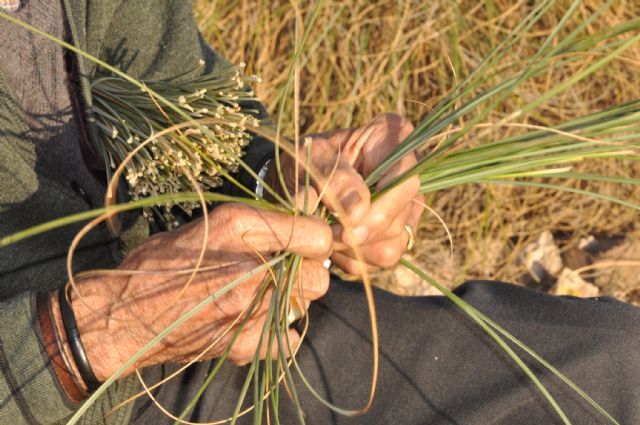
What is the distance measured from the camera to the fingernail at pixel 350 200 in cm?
89

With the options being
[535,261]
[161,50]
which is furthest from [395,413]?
[535,261]

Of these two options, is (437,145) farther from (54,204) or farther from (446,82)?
(446,82)

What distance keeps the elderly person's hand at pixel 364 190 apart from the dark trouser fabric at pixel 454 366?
9 centimetres

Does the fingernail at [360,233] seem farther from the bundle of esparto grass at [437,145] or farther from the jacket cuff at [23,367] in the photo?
the jacket cuff at [23,367]

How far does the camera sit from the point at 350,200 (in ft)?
2.95

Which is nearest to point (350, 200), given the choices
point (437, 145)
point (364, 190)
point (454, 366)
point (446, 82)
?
point (364, 190)

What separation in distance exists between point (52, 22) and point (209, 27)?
3.87ft

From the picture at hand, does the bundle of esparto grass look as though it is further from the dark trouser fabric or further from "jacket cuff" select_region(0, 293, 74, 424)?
"jacket cuff" select_region(0, 293, 74, 424)

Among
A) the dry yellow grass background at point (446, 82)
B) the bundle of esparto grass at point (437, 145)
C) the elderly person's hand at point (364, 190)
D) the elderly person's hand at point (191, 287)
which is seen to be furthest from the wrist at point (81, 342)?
the dry yellow grass background at point (446, 82)

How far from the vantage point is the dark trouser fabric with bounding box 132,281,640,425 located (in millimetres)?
971

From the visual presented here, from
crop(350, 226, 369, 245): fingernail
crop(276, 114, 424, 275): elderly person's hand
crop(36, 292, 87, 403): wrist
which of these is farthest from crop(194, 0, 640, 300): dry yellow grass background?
crop(36, 292, 87, 403): wrist

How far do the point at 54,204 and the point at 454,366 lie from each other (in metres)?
0.58

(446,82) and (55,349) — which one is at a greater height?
(55,349)

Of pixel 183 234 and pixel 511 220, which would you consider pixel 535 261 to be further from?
pixel 183 234
